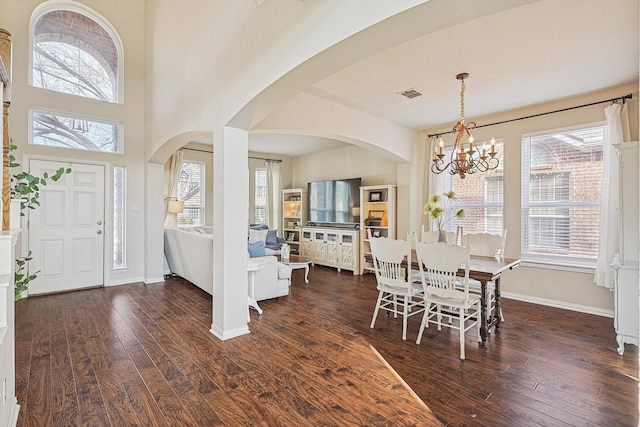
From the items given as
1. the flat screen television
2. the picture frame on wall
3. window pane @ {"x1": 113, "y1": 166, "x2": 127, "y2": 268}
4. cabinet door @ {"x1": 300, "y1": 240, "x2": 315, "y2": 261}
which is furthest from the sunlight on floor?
window pane @ {"x1": 113, "y1": 166, "x2": 127, "y2": 268}

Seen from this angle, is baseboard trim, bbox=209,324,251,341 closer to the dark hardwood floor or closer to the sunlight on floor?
the dark hardwood floor

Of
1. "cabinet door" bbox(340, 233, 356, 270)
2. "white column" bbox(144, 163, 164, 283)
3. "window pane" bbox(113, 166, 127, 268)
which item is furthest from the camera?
"cabinet door" bbox(340, 233, 356, 270)

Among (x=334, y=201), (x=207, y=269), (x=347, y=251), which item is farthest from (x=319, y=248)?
(x=207, y=269)

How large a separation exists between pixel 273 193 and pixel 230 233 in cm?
508

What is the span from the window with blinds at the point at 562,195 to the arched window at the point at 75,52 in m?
6.75

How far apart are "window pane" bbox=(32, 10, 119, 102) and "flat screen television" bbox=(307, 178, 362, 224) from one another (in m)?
4.32

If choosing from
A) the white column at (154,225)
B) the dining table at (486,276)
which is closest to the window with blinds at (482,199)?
the dining table at (486,276)

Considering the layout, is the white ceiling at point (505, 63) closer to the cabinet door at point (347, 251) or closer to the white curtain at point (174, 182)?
the cabinet door at point (347, 251)

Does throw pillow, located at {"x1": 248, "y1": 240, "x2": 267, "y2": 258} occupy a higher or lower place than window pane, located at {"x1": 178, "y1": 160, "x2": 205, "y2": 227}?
lower

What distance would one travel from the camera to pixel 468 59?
3.07 metres

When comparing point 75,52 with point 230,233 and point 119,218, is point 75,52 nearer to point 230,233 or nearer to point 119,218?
point 119,218

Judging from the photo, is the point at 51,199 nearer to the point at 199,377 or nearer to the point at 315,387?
the point at 199,377

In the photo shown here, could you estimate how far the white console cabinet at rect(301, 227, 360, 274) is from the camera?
6273mm

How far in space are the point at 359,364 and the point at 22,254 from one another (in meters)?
4.92
